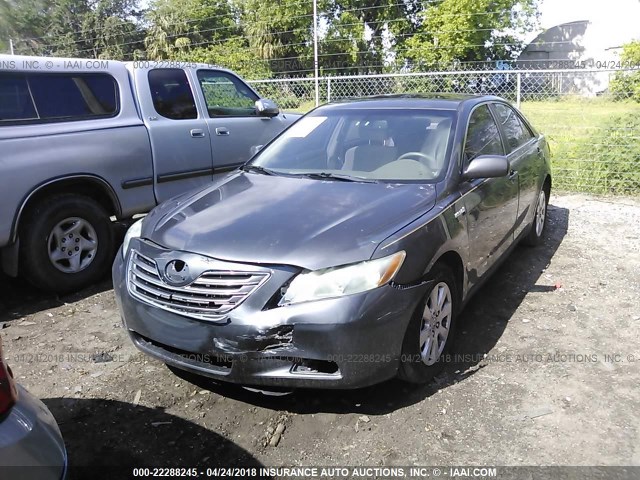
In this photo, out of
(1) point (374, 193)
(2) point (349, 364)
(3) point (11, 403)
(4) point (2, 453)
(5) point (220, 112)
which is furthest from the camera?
(5) point (220, 112)

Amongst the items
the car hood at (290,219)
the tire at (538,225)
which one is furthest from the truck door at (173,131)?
the tire at (538,225)

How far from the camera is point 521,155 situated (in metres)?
4.89

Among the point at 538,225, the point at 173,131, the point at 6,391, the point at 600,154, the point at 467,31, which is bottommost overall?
the point at 538,225

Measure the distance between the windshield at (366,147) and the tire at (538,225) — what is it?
2.04 meters

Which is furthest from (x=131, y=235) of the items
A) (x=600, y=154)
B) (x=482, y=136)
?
(x=600, y=154)

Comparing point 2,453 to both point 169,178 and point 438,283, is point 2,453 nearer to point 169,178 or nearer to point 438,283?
point 438,283

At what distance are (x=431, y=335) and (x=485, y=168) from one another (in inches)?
45.6

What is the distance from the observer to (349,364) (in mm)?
2682

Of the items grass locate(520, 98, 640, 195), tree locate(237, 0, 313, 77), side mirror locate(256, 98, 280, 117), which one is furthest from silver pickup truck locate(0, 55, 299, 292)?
tree locate(237, 0, 313, 77)

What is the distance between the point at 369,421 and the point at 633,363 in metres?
1.81

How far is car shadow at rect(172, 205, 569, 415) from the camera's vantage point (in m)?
3.08

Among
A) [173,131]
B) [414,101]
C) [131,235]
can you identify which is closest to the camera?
[131,235]

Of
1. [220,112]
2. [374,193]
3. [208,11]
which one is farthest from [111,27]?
[374,193]

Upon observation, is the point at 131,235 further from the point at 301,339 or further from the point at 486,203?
the point at 486,203
